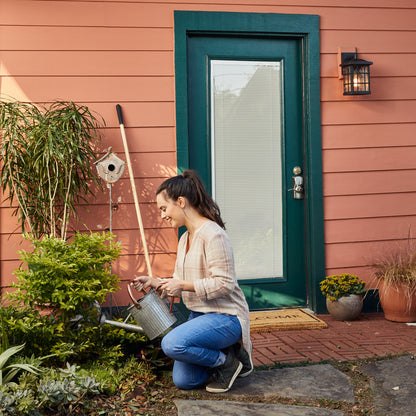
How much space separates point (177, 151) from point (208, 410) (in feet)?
7.80

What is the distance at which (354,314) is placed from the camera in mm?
4543

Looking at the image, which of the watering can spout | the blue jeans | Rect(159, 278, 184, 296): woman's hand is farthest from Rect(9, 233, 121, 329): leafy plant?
the blue jeans

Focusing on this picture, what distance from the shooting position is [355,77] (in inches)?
184

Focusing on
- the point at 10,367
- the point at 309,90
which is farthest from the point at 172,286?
the point at 309,90

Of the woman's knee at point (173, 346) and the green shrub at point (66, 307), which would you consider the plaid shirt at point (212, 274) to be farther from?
the green shrub at point (66, 307)

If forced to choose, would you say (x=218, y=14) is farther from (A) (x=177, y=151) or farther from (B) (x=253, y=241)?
(B) (x=253, y=241)

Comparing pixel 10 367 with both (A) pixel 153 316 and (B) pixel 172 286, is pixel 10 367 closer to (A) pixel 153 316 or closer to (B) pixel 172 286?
(A) pixel 153 316

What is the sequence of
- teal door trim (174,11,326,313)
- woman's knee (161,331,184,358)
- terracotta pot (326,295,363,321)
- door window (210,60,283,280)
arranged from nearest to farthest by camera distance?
woman's knee (161,331,184,358) → terracotta pot (326,295,363,321) → teal door trim (174,11,326,313) → door window (210,60,283,280)

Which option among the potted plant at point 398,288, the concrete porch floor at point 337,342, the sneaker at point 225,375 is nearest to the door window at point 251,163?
the concrete porch floor at point 337,342

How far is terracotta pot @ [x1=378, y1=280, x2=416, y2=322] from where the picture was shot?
4441 millimetres

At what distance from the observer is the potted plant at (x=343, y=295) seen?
14.8ft

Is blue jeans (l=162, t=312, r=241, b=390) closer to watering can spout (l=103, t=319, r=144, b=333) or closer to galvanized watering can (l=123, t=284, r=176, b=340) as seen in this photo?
galvanized watering can (l=123, t=284, r=176, b=340)

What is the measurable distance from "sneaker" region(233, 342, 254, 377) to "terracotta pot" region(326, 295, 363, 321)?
1.66 meters

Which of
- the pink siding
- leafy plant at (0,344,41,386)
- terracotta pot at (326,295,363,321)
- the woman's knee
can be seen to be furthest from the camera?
terracotta pot at (326,295,363,321)
